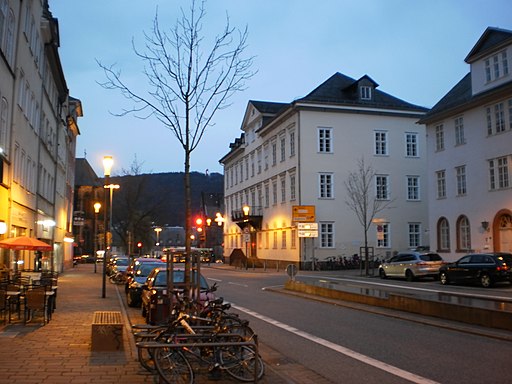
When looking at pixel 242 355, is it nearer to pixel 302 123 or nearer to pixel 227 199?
pixel 302 123

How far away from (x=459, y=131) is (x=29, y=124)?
25085 mm

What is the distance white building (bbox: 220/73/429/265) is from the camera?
160ft

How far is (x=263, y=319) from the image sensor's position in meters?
15.4

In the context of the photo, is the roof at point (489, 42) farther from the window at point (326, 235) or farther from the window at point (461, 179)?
the window at point (326, 235)

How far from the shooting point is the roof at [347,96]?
5001 centimetres

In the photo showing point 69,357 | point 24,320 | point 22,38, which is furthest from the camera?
point 22,38

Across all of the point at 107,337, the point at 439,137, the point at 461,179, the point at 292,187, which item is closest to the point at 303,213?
the point at 292,187

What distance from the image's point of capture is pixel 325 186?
49406mm

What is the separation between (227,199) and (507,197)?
2024 inches

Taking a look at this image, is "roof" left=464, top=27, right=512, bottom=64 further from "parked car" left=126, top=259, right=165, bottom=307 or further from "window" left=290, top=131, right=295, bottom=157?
"parked car" left=126, top=259, right=165, bottom=307

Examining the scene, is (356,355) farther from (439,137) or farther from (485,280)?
(439,137)

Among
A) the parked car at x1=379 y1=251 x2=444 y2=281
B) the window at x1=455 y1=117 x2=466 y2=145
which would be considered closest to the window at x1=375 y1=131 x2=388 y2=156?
the window at x1=455 y1=117 x2=466 y2=145

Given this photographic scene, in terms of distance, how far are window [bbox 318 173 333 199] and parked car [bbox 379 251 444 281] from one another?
17.1 meters

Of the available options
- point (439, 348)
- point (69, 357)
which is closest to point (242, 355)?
point (69, 357)
